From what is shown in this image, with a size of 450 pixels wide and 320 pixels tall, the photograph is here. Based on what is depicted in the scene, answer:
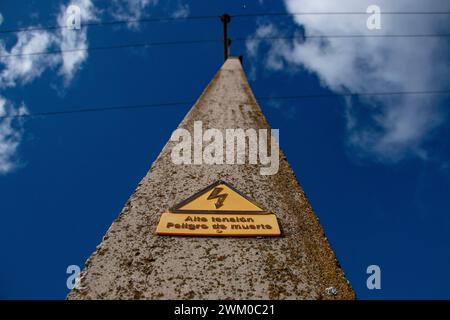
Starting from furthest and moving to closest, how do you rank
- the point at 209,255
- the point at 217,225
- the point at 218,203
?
the point at 218,203, the point at 217,225, the point at 209,255

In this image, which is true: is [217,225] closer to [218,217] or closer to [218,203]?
[218,217]

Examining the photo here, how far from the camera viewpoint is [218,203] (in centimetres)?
236

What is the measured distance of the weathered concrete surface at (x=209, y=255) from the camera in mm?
1762

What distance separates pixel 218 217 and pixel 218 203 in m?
0.14

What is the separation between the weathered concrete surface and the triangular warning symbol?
89mm

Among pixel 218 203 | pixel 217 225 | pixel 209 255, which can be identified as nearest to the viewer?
pixel 209 255

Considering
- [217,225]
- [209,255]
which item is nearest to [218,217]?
[217,225]

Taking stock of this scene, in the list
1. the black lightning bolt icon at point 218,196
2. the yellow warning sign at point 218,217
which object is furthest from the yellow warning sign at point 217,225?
the black lightning bolt icon at point 218,196

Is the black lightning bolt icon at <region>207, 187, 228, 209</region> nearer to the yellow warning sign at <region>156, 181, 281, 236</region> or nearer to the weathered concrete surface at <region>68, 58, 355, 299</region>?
the yellow warning sign at <region>156, 181, 281, 236</region>

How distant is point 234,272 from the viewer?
1.87m

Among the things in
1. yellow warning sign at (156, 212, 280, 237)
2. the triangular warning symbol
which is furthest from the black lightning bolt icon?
yellow warning sign at (156, 212, 280, 237)

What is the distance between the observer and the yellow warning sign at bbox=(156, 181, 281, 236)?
214cm
